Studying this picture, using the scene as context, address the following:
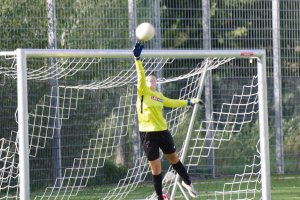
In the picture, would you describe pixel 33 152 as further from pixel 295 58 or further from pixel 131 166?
pixel 295 58

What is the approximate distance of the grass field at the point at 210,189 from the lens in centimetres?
1421

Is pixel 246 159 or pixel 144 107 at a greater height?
pixel 144 107

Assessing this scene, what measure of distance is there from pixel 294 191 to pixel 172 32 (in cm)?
452

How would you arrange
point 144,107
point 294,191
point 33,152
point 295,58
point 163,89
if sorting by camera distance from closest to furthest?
point 144,107, point 294,191, point 33,152, point 163,89, point 295,58

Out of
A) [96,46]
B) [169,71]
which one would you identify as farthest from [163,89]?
[96,46]

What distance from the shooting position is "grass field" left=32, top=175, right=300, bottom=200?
14.2m

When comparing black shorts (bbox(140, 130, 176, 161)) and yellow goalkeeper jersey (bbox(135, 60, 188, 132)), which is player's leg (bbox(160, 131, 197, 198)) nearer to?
black shorts (bbox(140, 130, 176, 161))

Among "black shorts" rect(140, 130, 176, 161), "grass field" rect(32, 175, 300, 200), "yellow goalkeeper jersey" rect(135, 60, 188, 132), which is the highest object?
"yellow goalkeeper jersey" rect(135, 60, 188, 132)

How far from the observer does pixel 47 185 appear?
15516 millimetres

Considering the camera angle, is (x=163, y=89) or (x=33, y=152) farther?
(x=163, y=89)

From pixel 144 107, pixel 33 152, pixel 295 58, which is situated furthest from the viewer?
pixel 295 58

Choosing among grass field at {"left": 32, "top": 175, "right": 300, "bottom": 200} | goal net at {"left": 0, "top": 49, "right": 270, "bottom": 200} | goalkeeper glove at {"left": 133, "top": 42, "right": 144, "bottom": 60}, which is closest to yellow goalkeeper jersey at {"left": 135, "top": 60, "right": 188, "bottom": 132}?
goalkeeper glove at {"left": 133, "top": 42, "right": 144, "bottom": 60}

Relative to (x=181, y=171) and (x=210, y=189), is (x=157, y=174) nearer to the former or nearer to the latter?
(x=181, y=171)

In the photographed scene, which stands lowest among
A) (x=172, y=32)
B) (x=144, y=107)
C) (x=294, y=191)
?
(x=294, y=191)
